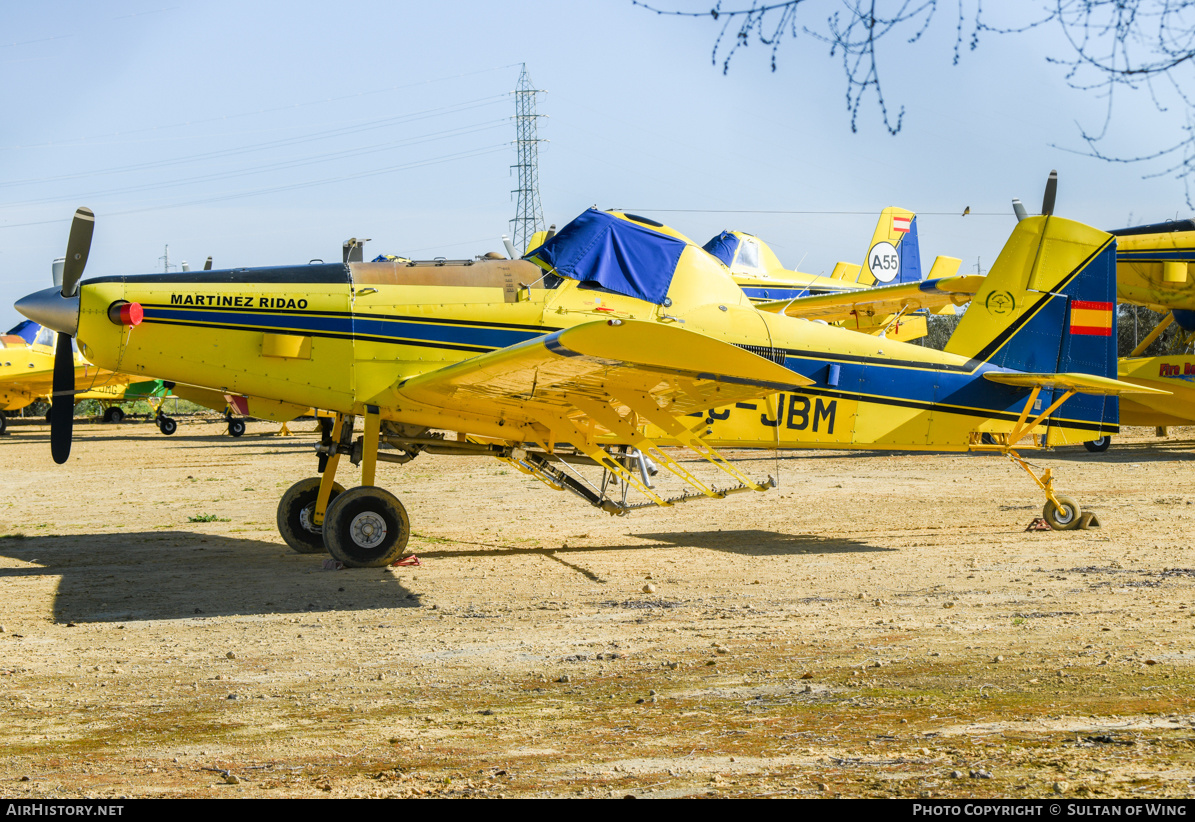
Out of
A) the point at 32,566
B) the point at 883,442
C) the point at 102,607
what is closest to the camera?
the point at 102,607

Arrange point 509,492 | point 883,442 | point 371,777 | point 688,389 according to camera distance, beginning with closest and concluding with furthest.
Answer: point 371,777 < point 688,389 < point 883,442 < point 509,492

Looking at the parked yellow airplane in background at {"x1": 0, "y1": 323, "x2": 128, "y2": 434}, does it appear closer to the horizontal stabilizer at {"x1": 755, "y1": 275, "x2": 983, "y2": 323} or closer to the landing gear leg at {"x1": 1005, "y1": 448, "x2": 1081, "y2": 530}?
the horizontal stabilizer at {"x1": 755, "y1": 275, "x2": 983, "y2": 323}

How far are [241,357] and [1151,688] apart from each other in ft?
22.4

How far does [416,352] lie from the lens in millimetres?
8453

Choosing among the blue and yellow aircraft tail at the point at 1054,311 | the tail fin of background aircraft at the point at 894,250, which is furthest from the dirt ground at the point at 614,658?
the tail fin of background aircraft at the point at 894,250

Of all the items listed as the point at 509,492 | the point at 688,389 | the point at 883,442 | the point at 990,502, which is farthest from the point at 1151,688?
the point at 509,492

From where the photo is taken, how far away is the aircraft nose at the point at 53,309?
797 cm

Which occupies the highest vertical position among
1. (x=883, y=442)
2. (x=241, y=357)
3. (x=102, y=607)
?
(x=241, y=357)

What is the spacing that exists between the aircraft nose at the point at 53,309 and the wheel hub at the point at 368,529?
2.70 metres

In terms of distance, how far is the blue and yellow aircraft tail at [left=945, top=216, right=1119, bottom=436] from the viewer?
406 inches

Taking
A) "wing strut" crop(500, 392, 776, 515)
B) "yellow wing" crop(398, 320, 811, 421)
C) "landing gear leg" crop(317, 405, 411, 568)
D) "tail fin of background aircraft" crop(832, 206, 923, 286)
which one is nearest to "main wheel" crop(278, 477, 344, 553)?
"landing gear leg" crop(317, 405, 411, 568)

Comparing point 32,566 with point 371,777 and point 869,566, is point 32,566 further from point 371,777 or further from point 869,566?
point 869,566

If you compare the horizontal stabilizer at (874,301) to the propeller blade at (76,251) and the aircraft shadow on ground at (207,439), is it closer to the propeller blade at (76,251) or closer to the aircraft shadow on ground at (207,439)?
the propeller blade at (76,251)

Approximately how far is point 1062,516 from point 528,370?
6.20 m
